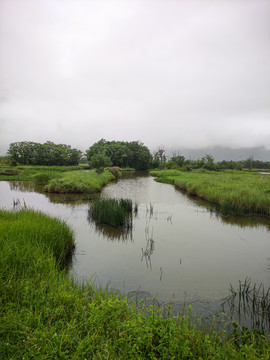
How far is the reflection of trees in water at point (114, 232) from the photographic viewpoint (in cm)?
730

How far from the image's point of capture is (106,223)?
8.85 m

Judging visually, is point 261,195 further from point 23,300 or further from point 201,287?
point 23,300

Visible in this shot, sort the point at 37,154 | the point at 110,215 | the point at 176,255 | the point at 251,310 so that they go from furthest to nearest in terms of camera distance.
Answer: the point at 37,154 → the point at 110,215 → the point at 176,255 → the point at 251,310

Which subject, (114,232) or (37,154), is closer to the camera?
(114,232)

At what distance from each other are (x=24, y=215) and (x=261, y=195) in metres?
11.8

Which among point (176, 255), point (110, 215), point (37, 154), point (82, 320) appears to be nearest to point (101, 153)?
point (37, 154)

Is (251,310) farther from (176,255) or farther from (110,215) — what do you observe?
(110,215)

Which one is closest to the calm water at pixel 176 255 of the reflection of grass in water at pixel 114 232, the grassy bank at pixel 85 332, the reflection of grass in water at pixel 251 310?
the reflection of grass in water at pixel 114 232

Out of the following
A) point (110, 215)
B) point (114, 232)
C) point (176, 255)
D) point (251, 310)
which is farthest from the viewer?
point (110, 215)

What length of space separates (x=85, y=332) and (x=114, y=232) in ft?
17.9

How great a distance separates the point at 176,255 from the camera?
602cm

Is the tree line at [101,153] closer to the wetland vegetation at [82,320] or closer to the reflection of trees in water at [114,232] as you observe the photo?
the reflection of trees in water at [114,232]

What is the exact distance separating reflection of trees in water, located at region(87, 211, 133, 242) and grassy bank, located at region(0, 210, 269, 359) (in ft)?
12.6

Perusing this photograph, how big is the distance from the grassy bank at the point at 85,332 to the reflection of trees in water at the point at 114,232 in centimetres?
385
